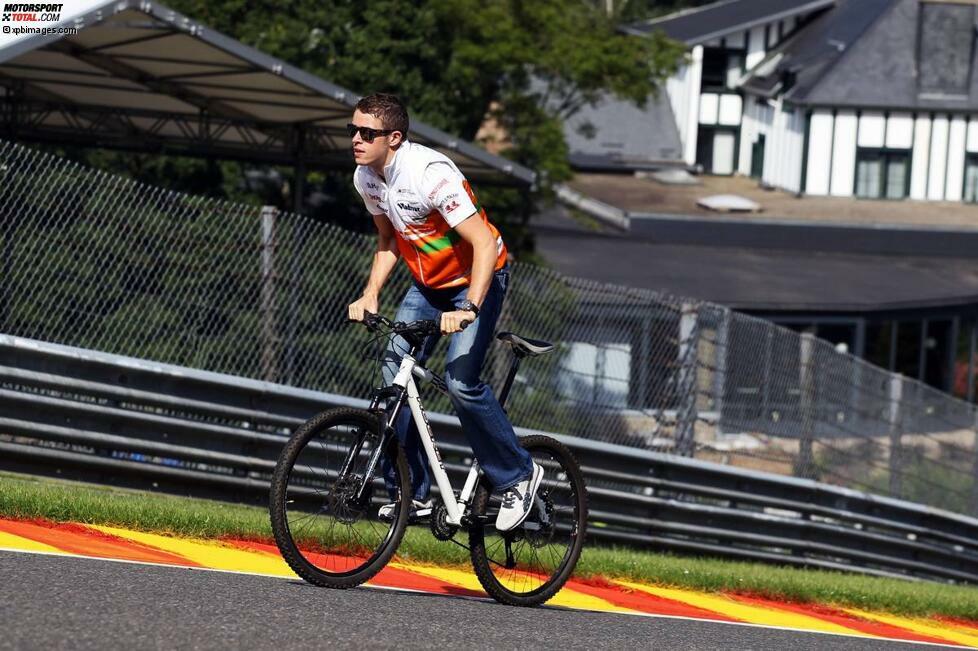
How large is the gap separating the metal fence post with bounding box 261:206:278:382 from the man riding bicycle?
116 inches

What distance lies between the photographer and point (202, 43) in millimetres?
17078

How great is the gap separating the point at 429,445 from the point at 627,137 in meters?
61.8

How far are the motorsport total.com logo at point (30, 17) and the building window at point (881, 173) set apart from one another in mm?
50699

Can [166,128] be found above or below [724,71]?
below

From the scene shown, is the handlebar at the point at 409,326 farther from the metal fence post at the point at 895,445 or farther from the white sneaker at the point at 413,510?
the metal fence post at the point at 895,445

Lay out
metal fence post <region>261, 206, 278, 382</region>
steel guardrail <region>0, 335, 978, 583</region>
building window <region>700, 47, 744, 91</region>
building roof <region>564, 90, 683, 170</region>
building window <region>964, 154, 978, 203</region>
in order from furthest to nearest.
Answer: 1. building window <region>700, 47, 744, 91</region>
2. building roof <region>564, 90, 683, 170</region>
3. building window <region>964, 154, 978, 203</region>
4. metal fence post <region>261, 206, 278, 382</region>
5. steel guardrail <region>0, 335, 978, 583</region>

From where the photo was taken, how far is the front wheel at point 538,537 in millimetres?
7078

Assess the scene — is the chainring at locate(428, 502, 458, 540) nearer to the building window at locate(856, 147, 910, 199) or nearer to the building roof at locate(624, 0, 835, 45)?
the building window at locate(856, 147, 910, 199)

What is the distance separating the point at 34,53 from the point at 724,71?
53.7 m

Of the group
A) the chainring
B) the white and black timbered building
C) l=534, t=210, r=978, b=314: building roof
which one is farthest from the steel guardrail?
the white and black timbered building

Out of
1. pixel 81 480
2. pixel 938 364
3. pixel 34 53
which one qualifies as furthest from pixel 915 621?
pixel 938 364

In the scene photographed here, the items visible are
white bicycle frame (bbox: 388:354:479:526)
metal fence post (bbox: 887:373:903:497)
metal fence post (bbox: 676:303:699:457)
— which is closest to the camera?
white bicycle frame (bbox: 388:354:479:526)

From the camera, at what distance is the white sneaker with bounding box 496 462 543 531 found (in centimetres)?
709

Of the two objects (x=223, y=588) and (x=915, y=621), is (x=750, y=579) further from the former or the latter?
(x=223, y=588)
